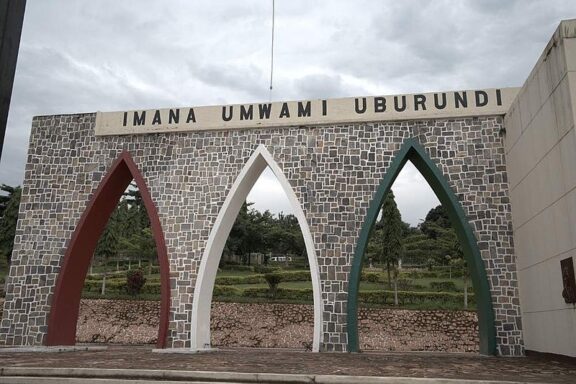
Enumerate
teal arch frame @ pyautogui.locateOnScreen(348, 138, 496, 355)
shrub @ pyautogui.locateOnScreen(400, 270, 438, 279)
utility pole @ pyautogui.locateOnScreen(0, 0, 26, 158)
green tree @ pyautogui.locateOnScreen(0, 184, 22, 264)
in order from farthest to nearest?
shrub @ pyautogui.locateOnScreen(400, 270, 438, 279), green tree @ pyautogui.locateOnScreen(0, 184, 22, 264), teal arch frame @ pyautogui.locateOnScreen(348, 138, 496, 355), utility pole @ pyautogui.locateOnScreen(0, 0, 26, 158)

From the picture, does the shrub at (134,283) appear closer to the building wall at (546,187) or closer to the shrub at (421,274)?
the shrub at (421,274)

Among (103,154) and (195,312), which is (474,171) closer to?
(195,312)

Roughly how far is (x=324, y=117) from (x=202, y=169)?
8.40 ft

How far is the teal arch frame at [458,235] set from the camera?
29.3ft

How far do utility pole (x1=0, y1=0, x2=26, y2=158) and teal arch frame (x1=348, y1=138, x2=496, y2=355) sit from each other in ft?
25.8

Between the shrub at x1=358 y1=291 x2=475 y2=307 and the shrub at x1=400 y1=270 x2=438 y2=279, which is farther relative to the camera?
the shrub at x1=400 y1=270 x2=438 y2=279

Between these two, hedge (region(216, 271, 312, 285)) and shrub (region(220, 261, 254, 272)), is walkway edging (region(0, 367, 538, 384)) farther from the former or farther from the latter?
shrub (region(220, 261, 254, 272))

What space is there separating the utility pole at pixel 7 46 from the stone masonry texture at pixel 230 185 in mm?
7859

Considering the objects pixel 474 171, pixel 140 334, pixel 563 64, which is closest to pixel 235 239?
pixel 140 334

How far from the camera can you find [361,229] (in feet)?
31.1

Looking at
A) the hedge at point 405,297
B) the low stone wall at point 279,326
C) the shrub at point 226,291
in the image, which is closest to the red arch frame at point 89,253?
the low stone wall at point 279,326

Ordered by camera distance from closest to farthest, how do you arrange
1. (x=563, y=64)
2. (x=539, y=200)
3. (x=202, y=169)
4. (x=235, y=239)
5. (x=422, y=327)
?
(x=563, y=64) → (x=539, y=200) → (x=202, y=169) → (x=422, y=327) → (x=235, y=239)

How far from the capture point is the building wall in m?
6.50

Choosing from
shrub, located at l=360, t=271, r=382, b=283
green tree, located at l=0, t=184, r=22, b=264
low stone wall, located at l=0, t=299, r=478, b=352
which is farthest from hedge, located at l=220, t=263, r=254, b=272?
low stone wall, located at l=0, t=299, r=478, b=352
